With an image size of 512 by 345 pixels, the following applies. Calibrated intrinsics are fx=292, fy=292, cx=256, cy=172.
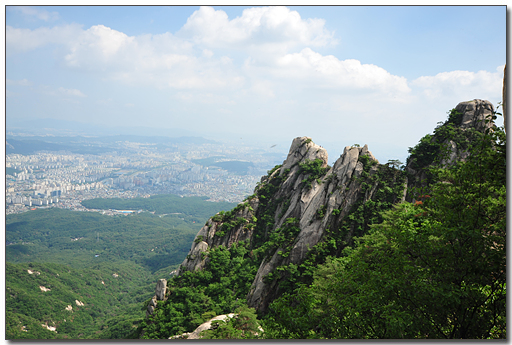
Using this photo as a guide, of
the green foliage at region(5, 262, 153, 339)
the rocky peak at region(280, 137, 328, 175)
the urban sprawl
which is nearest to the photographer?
the rocky peak at region(280, 137, 328, 175)

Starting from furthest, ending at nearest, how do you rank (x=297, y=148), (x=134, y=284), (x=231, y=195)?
(x=231, y=195)
(x=134, y=284)
(x=297, y=148)

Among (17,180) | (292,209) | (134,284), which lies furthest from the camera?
(17,180)

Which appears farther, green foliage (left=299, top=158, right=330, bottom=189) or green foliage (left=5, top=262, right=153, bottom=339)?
green foliage (left=5, top=262, right=153, bottom=339)

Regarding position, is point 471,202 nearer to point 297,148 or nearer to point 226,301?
point 226,301

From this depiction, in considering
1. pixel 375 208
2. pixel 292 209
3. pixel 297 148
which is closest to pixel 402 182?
pixel 375 208

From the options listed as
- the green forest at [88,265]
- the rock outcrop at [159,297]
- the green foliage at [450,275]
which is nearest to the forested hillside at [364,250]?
the green foliage at [450,275]

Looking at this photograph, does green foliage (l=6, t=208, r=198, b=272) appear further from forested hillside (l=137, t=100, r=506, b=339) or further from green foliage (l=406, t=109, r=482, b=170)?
green foliage (l=406, t=109, r=482, b=170)

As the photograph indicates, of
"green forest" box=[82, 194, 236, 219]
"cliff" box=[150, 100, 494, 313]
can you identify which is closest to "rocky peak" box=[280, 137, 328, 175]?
"cliff" box=[150, 100, 494, 313]
